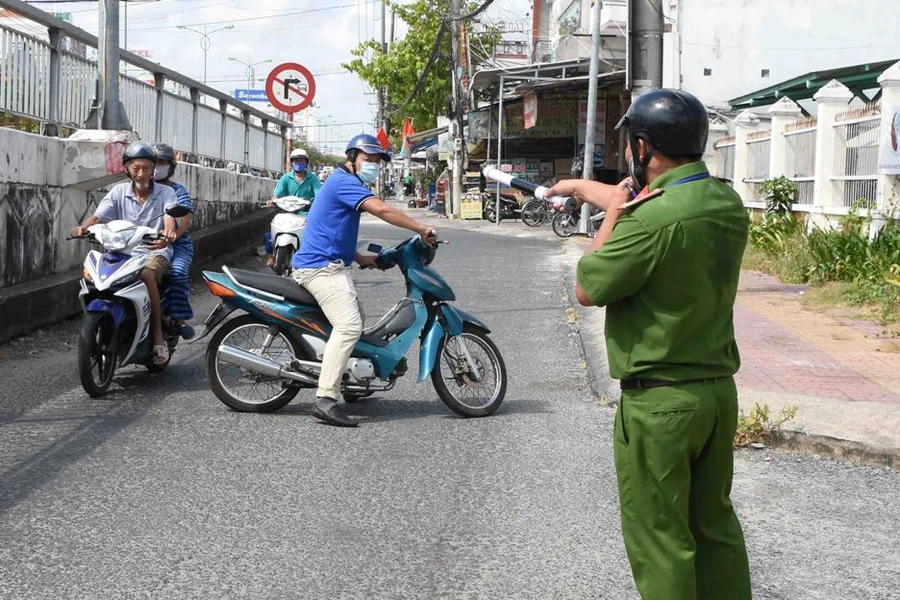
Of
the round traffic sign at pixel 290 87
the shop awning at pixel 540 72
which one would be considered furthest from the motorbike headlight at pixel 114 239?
the shop awning at pixel 540 72

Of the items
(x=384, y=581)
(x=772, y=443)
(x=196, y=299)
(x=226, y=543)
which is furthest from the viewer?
(x=196, y=299)

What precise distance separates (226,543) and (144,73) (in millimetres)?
11264

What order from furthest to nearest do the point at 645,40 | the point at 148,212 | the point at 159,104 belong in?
1. the point at 159,104
2. the point at 645,40
3. the point at 148,212

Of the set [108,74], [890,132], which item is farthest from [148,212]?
[890,132]

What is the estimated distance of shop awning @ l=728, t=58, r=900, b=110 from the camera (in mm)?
22647

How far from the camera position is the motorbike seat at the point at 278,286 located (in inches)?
279

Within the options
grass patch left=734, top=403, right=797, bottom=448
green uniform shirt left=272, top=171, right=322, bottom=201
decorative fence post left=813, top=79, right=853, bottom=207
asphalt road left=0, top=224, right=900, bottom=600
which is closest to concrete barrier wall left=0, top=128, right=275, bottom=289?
asphalt road left=0, top=224, right=900, bottom=600

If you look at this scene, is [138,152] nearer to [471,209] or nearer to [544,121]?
[471,209]

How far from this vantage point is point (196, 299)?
1276 cm

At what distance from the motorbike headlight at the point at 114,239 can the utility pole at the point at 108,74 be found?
14.7 feet

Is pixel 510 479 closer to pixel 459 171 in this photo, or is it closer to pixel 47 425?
pixel 47 425

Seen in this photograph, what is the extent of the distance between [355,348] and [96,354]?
1658 mm

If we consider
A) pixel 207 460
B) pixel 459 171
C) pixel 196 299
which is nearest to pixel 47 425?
pixel 207 460

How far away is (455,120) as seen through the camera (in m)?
41.2
